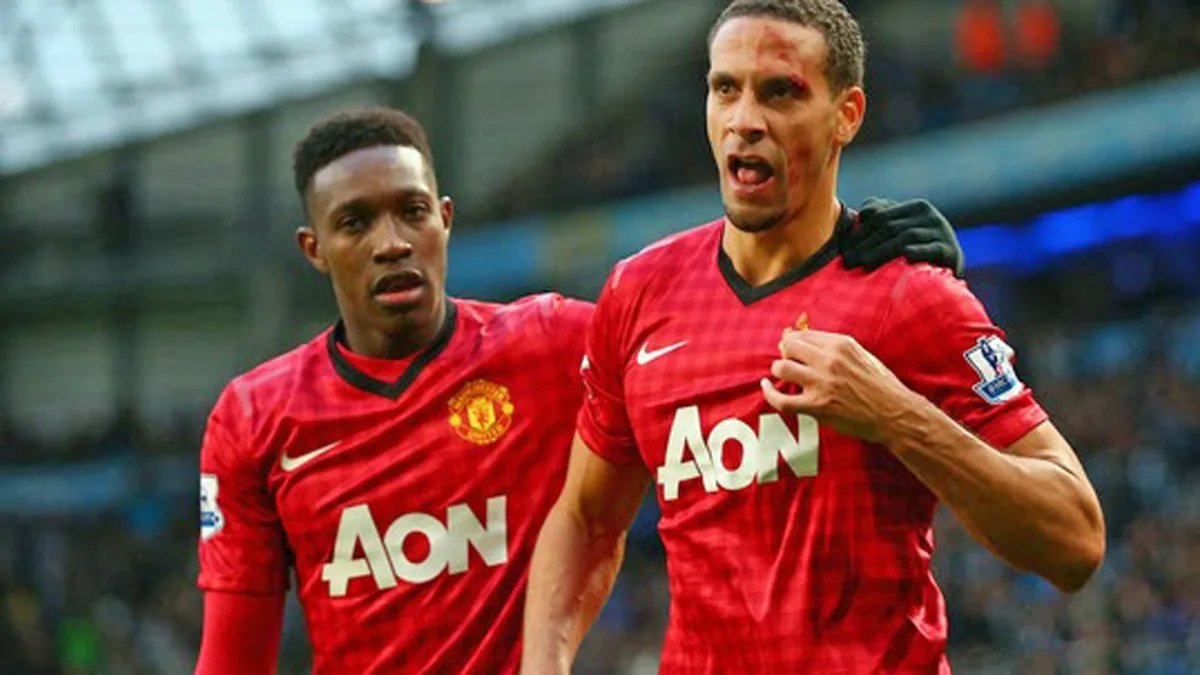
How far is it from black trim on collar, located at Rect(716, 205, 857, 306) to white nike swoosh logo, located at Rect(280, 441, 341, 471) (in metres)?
1.29

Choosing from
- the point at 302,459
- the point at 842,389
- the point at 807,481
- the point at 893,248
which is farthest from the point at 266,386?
the point at 842,389

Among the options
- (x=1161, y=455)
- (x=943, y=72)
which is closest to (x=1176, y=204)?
(x=943, y=72)

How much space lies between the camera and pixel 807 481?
354 centimetres

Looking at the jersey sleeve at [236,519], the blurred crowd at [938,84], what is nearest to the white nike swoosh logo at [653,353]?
the jersey sleeve at [236,519]

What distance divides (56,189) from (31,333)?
2894mm

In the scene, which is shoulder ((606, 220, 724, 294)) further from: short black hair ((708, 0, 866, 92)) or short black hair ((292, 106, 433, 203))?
short black hair ((292, 106, 433, 203))

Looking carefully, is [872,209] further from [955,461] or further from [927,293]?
[955,461]

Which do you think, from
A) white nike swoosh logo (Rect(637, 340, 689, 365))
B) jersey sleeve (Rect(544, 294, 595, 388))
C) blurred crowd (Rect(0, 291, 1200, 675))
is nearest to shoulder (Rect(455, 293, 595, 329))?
jersey sleeve (Rect(544, 294, 595, 388))

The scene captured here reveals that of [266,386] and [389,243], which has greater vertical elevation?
[389,243]

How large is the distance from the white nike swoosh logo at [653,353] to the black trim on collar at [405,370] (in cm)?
98

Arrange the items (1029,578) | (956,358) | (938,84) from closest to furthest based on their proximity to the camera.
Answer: (956,358), (1029,578), (938,84)

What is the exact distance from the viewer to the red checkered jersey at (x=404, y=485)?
4477 millimetres

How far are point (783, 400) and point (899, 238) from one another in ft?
1.55

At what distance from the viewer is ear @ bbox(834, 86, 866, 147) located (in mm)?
3703
